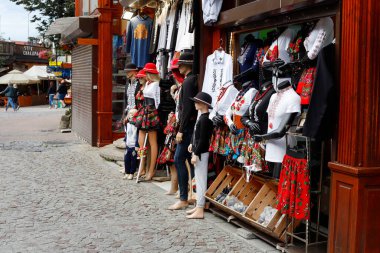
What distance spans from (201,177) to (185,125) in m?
0.75

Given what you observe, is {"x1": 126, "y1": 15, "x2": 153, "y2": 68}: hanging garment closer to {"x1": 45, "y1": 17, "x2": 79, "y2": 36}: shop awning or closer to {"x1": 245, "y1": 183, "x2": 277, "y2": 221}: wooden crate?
{"x1": 245, "y1": 183, "x2": 277, "y2": 221}: wooden crate

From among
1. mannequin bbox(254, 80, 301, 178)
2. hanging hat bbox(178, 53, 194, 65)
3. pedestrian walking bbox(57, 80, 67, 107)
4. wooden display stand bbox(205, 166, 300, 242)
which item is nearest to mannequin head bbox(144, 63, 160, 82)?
hanging hat bbox(178, 53, 194, 65)

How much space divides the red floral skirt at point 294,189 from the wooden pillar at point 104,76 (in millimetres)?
9077

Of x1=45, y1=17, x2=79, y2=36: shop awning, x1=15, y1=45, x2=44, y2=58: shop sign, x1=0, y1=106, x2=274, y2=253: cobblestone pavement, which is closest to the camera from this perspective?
x1=0, y1=106, x2=274, y2=253: cobblestone pavement

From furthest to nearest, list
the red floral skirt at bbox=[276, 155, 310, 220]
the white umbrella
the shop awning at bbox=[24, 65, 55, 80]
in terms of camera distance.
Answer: the shop awning at bbox=[24, 65, 55, 80] < the white umbrella < the red floral skirt at bbox=[276, 155, 310, 220]

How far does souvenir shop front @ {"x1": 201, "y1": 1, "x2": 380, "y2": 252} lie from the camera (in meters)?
4.54

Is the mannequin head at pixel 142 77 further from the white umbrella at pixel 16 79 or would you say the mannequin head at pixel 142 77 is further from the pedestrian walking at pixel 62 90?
the white umbrella at pixel 16 79

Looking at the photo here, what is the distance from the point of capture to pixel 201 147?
22.0 ft

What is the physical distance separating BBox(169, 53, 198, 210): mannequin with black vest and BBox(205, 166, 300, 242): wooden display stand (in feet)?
1.96

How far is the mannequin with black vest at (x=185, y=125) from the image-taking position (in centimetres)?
728

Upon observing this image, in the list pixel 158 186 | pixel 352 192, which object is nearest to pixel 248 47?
Answer: pixel 352 192

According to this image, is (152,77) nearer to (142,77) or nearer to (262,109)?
(142,77)

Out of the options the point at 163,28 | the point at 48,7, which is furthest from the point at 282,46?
the point at 48,7

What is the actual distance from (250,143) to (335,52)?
5.38 feet
